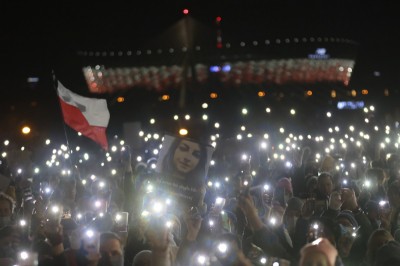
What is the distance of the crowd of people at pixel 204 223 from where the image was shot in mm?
5441

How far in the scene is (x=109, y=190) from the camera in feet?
33.1

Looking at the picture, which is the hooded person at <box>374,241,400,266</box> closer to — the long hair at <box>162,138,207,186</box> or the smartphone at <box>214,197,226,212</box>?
the long hair at <box>162,138,207,186</box>

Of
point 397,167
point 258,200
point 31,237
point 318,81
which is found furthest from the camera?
point 318,81

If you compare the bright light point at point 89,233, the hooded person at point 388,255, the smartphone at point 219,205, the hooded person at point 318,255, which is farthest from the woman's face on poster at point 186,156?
the hooded person at point 318,255

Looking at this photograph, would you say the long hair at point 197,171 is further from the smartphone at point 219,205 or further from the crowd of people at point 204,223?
the smartphone at point 219,205

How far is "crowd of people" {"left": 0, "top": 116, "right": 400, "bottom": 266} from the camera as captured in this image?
544 cm

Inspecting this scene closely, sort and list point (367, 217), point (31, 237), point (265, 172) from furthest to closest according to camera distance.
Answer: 1. point (265, 172)
2. point (367, 217)
3. point (31, 237)

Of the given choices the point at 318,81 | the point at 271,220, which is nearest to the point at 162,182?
the point at 271,220

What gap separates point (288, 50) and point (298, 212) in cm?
11187

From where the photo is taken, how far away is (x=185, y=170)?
7.40 m

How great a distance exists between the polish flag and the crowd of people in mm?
886

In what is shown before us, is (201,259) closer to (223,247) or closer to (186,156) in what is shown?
(223,247)

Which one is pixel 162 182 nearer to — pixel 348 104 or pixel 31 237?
pixel 31 237

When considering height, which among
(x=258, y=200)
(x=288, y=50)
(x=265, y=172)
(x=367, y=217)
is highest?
(x=367, y=217)
